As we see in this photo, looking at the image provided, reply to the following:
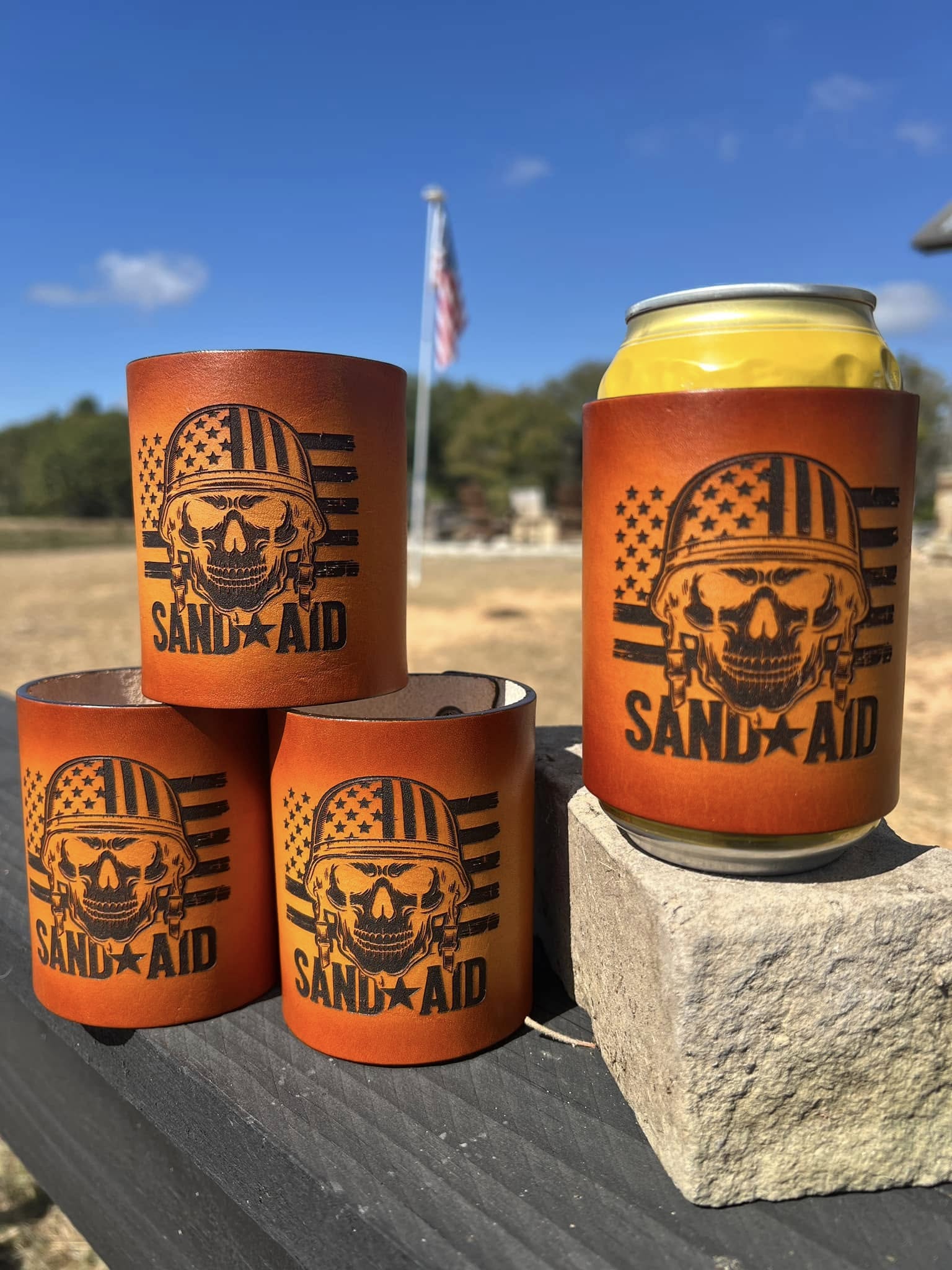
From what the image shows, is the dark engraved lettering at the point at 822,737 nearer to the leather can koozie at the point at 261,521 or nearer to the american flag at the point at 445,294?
the leather can koozie at the point at 261,521

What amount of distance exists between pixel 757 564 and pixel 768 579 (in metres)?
0.02

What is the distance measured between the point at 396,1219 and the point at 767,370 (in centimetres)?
93

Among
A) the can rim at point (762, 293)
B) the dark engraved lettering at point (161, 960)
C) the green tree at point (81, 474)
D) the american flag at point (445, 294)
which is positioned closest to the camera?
the can rim at point (762, 293)

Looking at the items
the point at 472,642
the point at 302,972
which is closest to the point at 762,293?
the point at 302,972

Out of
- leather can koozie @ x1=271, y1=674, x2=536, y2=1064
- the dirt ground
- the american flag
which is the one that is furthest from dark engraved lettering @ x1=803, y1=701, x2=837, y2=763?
the american flag

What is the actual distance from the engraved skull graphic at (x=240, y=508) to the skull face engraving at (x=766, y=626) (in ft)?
1.62

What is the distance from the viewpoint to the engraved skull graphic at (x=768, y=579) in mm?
937

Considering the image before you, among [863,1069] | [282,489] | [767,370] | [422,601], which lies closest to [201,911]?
[282,489]

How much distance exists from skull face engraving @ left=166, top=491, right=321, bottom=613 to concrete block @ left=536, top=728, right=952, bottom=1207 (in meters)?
0.57

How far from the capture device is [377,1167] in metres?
1.03

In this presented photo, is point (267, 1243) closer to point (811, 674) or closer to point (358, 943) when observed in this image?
point (358, 943)

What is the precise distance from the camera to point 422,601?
10578mm

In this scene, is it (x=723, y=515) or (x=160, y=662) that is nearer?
(x=723, y=515)

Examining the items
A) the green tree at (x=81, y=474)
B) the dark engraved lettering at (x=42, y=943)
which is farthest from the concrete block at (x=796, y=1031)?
the green tree at (x=81, y=474)
